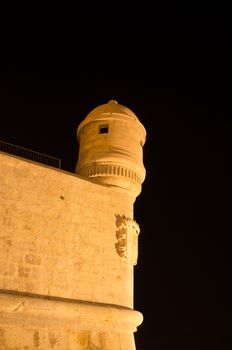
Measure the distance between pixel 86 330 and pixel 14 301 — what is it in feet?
6.59

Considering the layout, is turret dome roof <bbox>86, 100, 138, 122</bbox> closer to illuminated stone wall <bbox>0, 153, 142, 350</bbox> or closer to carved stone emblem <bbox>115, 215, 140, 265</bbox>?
illuminated stone wall <bbox>0, 153, 142, 350</bbox>

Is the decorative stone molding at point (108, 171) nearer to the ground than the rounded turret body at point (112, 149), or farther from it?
nearer to the ground

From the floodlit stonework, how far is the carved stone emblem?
0.09ft

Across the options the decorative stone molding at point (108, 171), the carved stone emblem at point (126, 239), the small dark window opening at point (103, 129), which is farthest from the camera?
the small dark window opening at point (103, 129)

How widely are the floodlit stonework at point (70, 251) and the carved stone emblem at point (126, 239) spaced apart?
3 centimetres

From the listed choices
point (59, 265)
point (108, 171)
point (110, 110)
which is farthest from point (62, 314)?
point (110, 110)

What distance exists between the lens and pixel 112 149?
1167 centimetres

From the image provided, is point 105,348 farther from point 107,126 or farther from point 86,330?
point 107,126

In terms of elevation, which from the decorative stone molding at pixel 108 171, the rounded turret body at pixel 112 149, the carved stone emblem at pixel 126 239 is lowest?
the carved stone emblem at pixel 126 239

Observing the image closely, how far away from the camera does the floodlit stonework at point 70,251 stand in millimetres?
8805

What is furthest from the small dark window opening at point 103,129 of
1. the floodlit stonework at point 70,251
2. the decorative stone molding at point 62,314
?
the decorative stone molding at point 62,314

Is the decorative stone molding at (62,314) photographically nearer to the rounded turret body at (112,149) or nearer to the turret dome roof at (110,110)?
the rounded turret body at (112,149)

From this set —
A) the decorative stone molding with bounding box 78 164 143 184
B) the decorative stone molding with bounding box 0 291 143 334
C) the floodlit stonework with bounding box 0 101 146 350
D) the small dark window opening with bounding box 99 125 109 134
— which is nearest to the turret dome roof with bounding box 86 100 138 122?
the small dark window opening with bounding box 99 125 109 134

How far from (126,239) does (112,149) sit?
2554 millimetres
